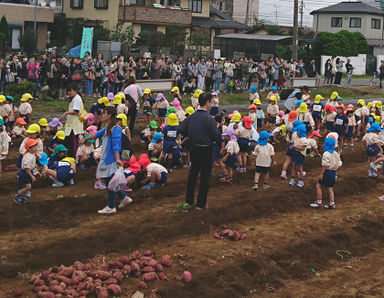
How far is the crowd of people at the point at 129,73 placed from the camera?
22.8 meters

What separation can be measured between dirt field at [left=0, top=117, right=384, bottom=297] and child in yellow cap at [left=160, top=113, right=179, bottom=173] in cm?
117

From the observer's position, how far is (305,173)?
14727 millimetres

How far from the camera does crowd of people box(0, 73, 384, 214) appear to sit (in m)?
10.9

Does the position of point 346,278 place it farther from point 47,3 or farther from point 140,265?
point 47,3

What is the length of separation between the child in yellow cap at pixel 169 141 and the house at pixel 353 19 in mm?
47545

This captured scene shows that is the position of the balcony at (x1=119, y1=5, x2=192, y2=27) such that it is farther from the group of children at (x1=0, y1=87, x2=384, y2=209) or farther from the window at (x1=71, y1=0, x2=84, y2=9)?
the group of children at (x1=0, y1=87, x2=384, y2=209)

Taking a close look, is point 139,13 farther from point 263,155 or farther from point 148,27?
point 263,155

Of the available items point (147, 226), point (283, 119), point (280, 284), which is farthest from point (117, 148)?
point (283, 119)

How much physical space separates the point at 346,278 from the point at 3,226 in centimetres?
551

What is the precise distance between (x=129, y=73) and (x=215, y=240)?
51.1 feet

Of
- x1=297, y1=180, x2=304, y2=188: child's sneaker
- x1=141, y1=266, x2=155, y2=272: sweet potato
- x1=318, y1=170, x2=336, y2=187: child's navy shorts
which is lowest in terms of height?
x1=141, y1=266, x2=155, y2=272: sweet potato

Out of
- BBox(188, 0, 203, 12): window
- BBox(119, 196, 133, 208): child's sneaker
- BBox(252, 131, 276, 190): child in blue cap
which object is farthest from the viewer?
BBox(188, 0, 203, 12): window

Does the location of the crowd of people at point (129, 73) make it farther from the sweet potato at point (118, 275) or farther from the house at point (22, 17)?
the sweet potato at point (118, 275)

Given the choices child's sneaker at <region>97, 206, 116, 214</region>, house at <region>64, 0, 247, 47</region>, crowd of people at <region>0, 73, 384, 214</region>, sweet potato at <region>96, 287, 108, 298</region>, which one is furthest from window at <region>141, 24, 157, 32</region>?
sweet potato at <region>96, 287, 108, 298</region>
